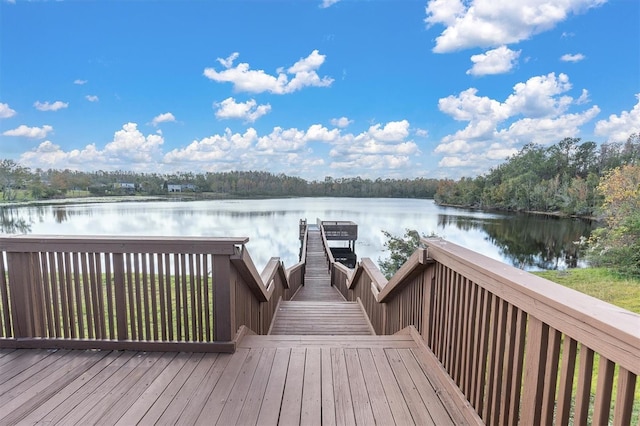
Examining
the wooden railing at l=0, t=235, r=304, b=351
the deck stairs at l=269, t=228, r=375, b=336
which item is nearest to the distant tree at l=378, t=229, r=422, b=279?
the deck stairs at l=269, t=228, r=375, b=336

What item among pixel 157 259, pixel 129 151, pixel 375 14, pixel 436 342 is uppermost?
pixel 375 14

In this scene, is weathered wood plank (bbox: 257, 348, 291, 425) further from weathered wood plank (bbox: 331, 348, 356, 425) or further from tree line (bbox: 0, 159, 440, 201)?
tree line (bbox: 0, 159, 440, 201)

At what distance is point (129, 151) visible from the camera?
14.0 m

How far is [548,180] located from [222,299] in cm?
4749

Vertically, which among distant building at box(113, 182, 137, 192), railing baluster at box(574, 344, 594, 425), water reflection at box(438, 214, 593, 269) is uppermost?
distant building at box(113, 182, 137, 192)

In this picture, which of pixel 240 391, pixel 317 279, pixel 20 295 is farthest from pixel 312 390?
pixel 317 279

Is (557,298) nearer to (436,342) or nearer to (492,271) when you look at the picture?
(492,271)

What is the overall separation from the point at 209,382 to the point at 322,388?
0.77 m

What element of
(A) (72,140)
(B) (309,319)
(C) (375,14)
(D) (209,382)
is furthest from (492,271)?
(A) (72,140)

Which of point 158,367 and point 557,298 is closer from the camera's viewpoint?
point 557,298

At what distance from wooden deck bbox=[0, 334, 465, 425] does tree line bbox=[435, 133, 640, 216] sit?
2140 cm

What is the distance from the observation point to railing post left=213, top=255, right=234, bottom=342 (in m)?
2.35

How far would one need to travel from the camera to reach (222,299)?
2.40m

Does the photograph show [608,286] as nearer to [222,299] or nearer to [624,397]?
[624,397]
